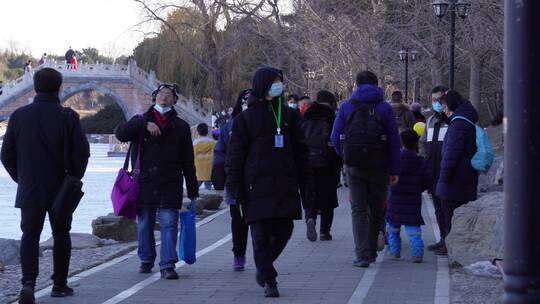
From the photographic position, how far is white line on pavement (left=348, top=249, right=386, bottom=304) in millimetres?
8547

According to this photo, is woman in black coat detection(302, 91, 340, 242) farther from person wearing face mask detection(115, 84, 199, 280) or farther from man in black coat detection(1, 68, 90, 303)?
man in black coat detection(1, 68, 90, 303)

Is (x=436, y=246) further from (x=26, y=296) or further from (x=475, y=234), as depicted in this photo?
(x=26, y=296)

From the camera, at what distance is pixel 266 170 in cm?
849

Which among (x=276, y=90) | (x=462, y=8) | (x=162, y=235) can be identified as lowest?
(x=162, y=235)

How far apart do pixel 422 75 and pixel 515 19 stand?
4155 centimetres

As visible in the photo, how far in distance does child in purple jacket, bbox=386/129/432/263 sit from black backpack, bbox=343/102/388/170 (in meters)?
0.93

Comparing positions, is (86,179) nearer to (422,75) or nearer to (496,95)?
(422,75)

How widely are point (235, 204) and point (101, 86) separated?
74.5m

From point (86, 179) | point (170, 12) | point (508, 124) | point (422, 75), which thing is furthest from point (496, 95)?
point (508, 124)

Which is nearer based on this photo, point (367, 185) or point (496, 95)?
point (367, 185)

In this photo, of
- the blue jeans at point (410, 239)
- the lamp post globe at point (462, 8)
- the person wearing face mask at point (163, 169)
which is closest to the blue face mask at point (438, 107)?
the blue jeans at point (410, 239)

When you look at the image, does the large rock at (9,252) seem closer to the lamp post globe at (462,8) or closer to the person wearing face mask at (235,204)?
the person wearing face mask at (235,204)

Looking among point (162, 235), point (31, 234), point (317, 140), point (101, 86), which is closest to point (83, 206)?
point (317, 140)

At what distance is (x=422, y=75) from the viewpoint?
45.1 metres
